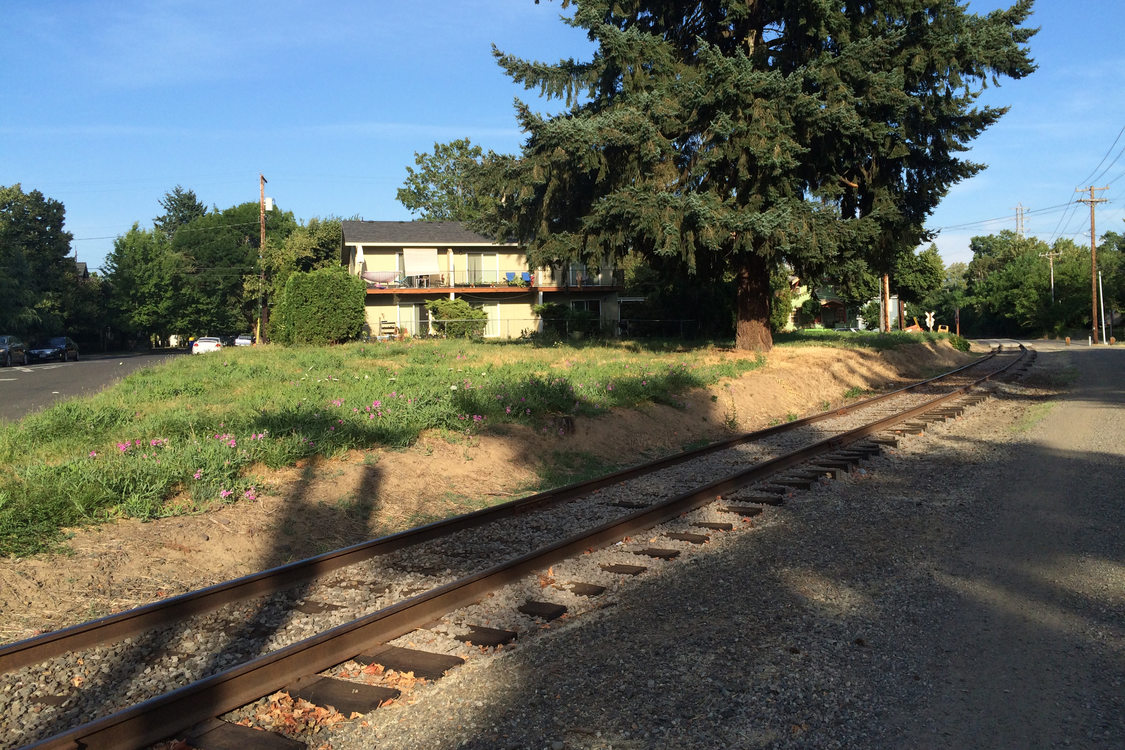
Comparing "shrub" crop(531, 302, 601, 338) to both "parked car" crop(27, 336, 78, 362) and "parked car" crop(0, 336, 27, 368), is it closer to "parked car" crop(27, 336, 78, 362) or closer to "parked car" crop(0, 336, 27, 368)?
"parked car" crop(0, 336, 27, 368)

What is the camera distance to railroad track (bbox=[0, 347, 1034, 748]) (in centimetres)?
407

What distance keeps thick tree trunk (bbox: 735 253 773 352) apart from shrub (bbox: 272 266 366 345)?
1651 cm

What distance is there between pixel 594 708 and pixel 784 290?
138 ft

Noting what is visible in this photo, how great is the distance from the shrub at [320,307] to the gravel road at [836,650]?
91.3 ft

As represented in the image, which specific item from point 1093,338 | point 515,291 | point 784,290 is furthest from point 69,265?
point 1093,338

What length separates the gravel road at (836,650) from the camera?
381 cm

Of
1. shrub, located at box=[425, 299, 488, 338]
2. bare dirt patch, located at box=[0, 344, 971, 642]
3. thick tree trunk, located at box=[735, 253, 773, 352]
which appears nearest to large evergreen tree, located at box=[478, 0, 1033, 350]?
thick tree trunk, located at box=[735, 253, 773, 352]

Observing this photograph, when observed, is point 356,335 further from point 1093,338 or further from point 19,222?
point 19,222

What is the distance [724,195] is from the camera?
22.2m

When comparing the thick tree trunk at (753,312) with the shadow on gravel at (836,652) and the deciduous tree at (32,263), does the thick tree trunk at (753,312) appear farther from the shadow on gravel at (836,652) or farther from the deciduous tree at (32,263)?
the deciduous tree at (32,263)

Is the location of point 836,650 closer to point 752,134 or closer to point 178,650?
point 178,650

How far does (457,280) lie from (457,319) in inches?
285

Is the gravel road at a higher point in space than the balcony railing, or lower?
lower

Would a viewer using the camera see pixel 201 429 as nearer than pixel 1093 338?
Yes
